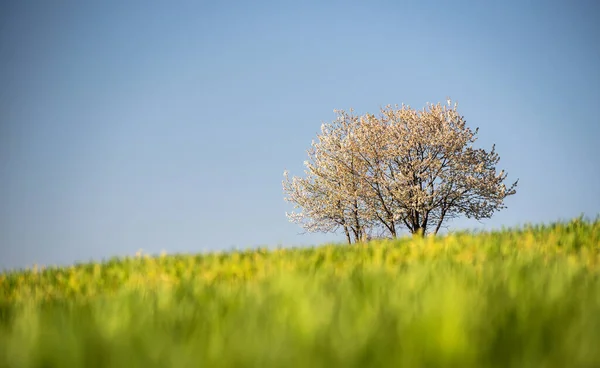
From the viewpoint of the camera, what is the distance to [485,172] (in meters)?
34.1

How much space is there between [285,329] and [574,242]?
23.7 feet

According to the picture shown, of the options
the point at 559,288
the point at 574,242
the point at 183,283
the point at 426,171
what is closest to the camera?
the point at 559,288

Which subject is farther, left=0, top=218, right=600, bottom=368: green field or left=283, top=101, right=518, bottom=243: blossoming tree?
left=283, top=101, right=518, bottom=243: blossoming tree

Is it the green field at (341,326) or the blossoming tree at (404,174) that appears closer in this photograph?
the green field at (341,326)

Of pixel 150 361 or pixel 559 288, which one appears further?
pixel 559 288

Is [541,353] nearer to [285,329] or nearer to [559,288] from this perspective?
[285,329]

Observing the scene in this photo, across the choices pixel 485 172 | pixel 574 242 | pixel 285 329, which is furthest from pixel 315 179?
pixel 285 329

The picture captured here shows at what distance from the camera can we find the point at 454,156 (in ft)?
111

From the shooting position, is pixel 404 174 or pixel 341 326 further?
pixel 404 174

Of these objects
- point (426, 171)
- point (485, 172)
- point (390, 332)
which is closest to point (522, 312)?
point (390, 332)

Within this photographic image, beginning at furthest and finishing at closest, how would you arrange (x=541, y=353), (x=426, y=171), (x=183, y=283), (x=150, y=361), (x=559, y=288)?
(x=426, y=171)
(x=183, y=283)
(x=559, y=288)
(x=541, y=353)
(x=150, y=361)

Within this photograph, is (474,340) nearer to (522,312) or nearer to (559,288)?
(522,312)

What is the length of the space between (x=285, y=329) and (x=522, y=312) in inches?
55.4

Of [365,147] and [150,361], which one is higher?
[365,147]
